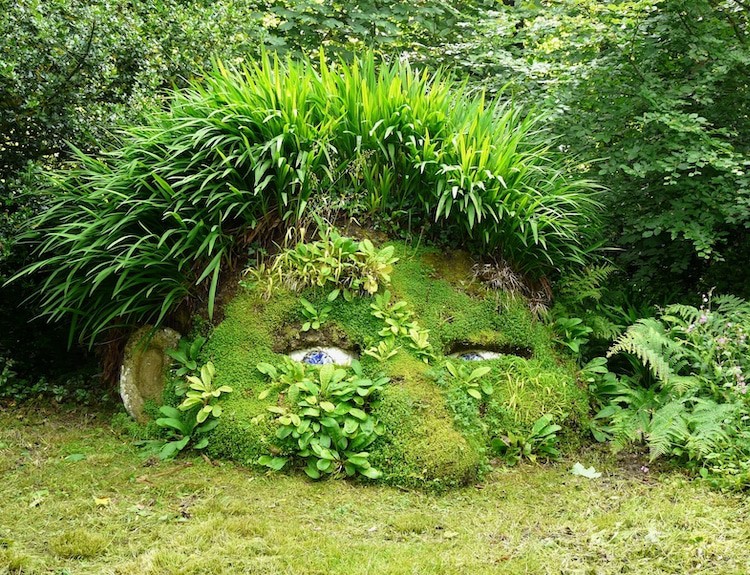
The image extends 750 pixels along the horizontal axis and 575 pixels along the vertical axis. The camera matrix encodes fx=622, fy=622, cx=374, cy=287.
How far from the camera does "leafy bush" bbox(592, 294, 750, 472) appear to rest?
11.1 feet

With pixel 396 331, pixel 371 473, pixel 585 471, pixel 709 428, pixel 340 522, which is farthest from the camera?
pixel 396 331

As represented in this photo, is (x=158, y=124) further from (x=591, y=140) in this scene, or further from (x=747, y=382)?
(x=747, y=382)

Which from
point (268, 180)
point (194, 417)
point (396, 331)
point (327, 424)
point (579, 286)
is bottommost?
point (194, 417)

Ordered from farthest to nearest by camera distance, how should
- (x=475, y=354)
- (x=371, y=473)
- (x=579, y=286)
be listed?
1. (x=579, y=286)
2. (x=475, y=354)
3. (x=371, y=473)

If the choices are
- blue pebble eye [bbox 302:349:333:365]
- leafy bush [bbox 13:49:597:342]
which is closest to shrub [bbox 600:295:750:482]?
leafy bush [bbox 13:49:597:342]

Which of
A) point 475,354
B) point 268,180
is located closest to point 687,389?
point 475,354

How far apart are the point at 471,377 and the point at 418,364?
13.0 inches

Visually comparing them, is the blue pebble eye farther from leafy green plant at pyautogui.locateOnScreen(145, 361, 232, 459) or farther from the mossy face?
leafy green plant at pyautogui.locateOnScreen(145, 361, 232, 459)

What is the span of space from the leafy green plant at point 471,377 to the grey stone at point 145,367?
1799 mm

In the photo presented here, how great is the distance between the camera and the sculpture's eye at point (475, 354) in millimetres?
4023

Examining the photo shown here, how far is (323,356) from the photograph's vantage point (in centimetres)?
378

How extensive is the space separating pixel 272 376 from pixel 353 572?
1.48 m

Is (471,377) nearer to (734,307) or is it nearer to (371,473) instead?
(371,473)

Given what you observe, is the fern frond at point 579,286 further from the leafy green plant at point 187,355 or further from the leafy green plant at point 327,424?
the leafy green plant at point 187,355
